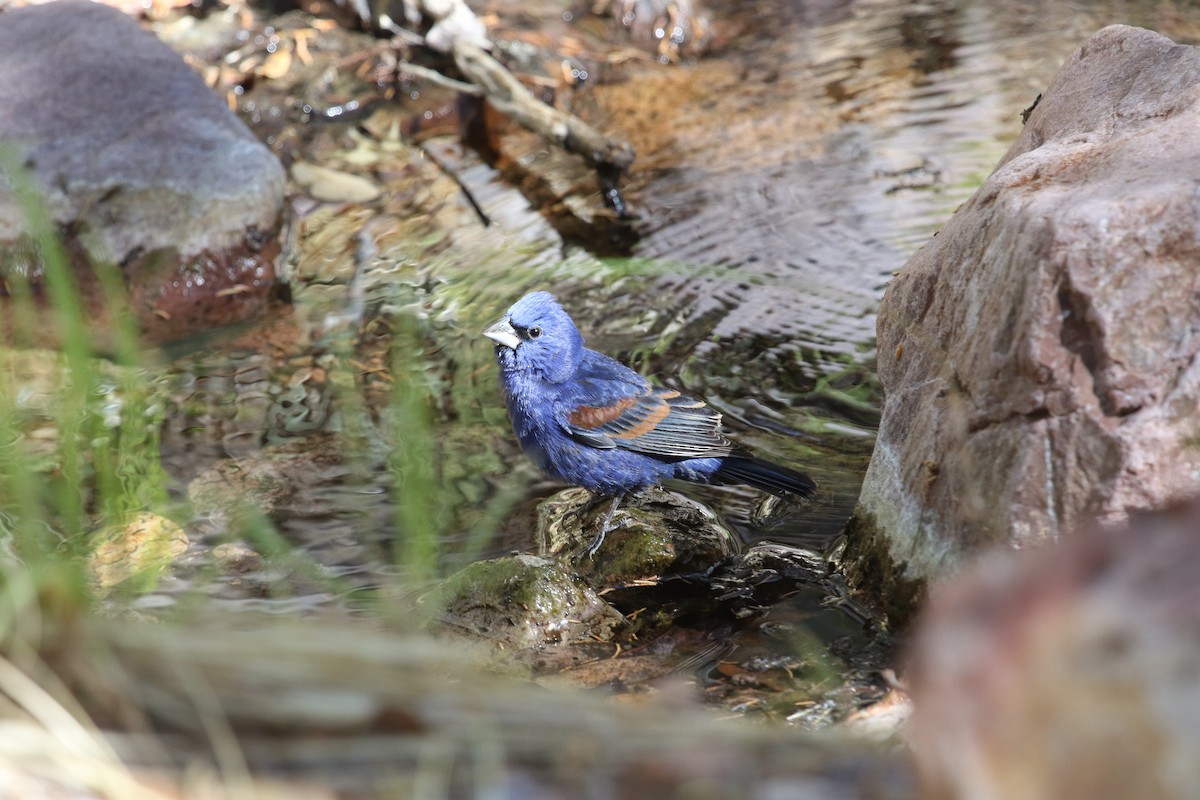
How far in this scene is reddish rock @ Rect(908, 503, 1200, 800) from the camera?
46.9 inches

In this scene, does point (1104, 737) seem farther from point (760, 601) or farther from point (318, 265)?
point (318, 265)

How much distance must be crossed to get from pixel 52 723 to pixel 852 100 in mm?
7344

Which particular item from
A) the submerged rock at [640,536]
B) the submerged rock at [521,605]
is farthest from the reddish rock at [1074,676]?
the submerged rock at [640,536]

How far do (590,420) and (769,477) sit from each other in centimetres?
77

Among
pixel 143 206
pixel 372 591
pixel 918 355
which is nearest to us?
pixel 918 355

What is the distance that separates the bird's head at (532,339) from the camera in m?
4.60

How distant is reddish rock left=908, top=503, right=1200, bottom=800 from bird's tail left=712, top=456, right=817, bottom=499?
9.76 ft

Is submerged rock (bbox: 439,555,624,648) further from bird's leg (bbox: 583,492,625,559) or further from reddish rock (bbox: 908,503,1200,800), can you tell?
reddish rock (bbox: 908,503,1200,800)

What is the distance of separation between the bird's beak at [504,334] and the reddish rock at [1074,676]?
3.41 metres

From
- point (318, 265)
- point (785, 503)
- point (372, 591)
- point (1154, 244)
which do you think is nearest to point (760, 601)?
point (785, 503)

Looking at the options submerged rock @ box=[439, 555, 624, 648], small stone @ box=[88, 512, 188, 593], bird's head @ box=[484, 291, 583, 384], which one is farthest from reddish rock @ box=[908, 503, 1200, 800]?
bird's head @ box=[484, 291, 583, 384]

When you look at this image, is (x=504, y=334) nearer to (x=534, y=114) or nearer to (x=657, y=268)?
(x=657, y=268)

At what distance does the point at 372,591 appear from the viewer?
12.1 feet

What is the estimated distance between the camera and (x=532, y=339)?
182 inches
